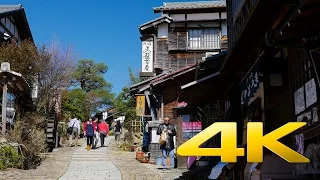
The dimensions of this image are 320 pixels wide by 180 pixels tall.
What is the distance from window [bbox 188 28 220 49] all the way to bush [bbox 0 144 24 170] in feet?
53.4

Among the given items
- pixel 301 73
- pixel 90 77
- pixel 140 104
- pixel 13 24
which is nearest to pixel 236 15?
pixel 301 73

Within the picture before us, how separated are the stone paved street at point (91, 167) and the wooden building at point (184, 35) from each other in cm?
834

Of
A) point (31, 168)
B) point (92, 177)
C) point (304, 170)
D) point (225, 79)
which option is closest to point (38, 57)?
point (31, 168)

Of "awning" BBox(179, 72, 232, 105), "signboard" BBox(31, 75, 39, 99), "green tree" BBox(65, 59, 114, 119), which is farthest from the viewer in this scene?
"green tree" BBox(65, 59, 114, 119)

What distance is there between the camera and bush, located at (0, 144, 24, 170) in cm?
1510

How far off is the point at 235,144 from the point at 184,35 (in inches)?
1020

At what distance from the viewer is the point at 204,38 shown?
2978 centimetres

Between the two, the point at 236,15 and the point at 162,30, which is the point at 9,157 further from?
the point at 162,30

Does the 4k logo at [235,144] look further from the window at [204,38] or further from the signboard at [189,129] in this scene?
the window at [204,38]

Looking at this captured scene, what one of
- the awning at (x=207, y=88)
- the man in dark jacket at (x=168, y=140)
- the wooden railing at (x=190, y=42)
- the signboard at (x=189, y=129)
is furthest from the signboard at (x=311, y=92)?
the wooden railing at (x=190, y=42)

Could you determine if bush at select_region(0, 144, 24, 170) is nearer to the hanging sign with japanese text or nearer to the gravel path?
the gravel path

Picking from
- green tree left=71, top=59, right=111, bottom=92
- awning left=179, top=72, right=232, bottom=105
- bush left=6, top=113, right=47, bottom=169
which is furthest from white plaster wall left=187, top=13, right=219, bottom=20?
green tree left=71, top=59, right=111, bottom=92

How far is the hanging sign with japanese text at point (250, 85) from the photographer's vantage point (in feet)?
32.8

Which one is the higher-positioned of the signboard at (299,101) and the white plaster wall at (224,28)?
the white plaster wall at (224,28)
